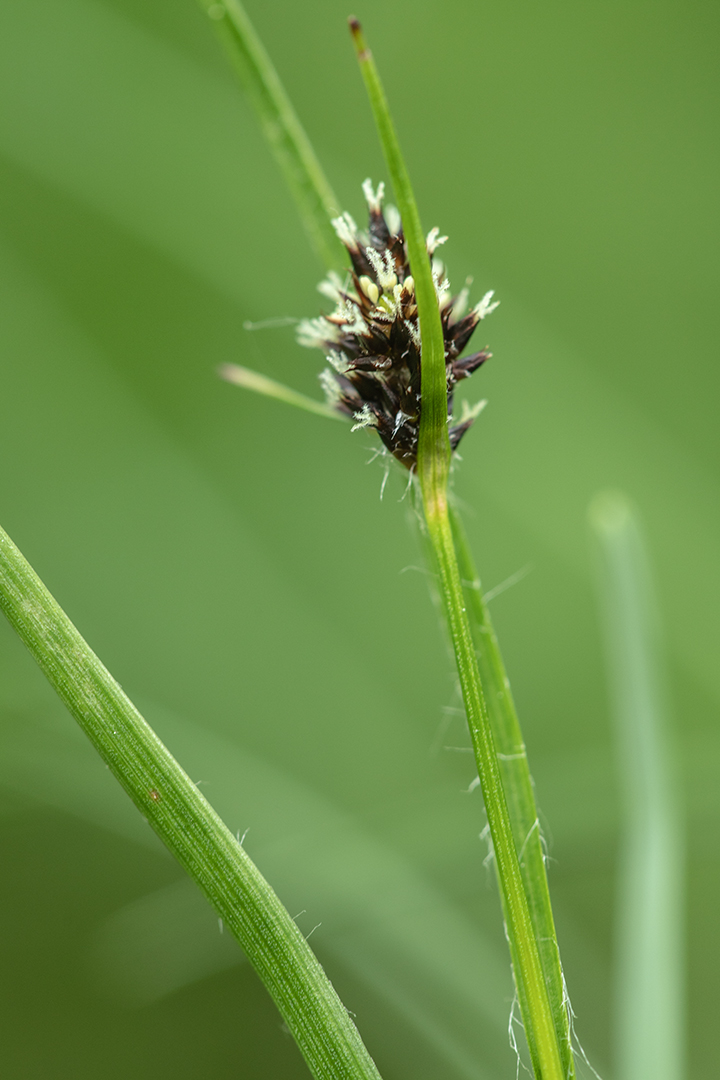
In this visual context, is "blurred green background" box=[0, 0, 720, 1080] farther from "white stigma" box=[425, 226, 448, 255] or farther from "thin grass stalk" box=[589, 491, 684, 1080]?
"white stigma" box=[425, 226, 448, 255]

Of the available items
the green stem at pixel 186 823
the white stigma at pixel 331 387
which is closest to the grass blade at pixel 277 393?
the white stigma at pixel 331 387

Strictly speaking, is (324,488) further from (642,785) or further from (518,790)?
(518,790)

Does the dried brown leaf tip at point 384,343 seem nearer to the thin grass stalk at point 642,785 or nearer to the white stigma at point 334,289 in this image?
the white stigma at point 334,289

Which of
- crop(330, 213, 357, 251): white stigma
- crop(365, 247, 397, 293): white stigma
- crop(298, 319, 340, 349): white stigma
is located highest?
crop(330, 213, 357, 251): white stigma

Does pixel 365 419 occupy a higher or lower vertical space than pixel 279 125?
lower

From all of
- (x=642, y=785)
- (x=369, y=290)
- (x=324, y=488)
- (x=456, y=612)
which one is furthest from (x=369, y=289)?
(x=324, y=488)

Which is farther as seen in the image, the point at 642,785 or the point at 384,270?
the point at 642,785

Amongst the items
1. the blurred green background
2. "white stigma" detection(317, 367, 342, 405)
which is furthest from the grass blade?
the blurred green background

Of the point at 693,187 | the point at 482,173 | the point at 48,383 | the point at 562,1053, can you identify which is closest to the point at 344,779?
the point at 48,383
